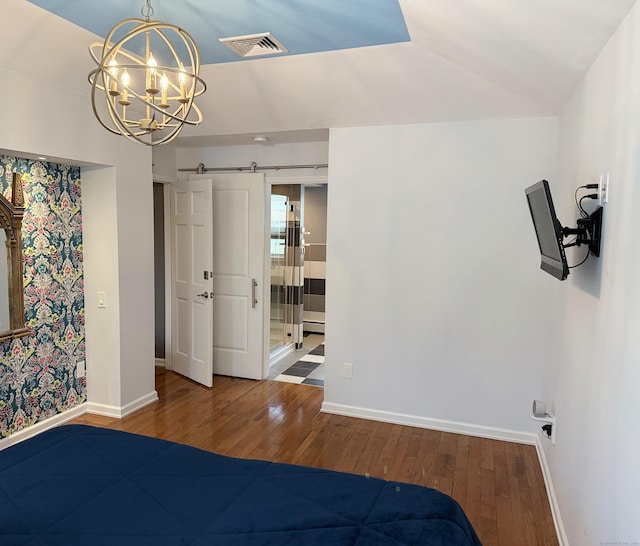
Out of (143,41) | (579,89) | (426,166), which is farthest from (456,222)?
(143,41)

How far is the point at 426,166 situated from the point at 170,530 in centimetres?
287

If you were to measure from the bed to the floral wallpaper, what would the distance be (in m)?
1.51

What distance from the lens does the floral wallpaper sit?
3277 millimetres

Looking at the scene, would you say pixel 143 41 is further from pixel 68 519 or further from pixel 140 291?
pixel 68 519

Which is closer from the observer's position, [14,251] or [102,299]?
[14,251]

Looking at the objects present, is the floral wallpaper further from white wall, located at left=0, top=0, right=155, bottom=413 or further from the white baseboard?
the white baseboard

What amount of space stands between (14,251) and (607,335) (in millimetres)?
3379

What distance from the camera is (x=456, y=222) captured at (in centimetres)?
352

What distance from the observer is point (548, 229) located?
2051 mm

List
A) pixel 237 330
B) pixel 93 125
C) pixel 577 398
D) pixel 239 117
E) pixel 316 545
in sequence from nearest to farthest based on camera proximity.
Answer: pixel 316 545 < pixel 577 398 < pixel 93 125 < pixel 239 117 < pixel 237 330

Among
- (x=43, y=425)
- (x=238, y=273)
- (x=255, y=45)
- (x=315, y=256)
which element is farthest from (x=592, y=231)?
(x=315, y=256)

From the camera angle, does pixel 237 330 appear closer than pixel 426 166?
No

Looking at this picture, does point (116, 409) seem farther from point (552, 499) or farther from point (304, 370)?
point (552, 499)

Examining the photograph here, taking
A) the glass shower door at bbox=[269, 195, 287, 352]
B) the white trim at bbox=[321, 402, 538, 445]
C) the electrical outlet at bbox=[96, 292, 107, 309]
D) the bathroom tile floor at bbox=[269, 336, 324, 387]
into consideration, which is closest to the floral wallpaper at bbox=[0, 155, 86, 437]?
the electrical outlet at bbox=[96, 292, 107, 309]
